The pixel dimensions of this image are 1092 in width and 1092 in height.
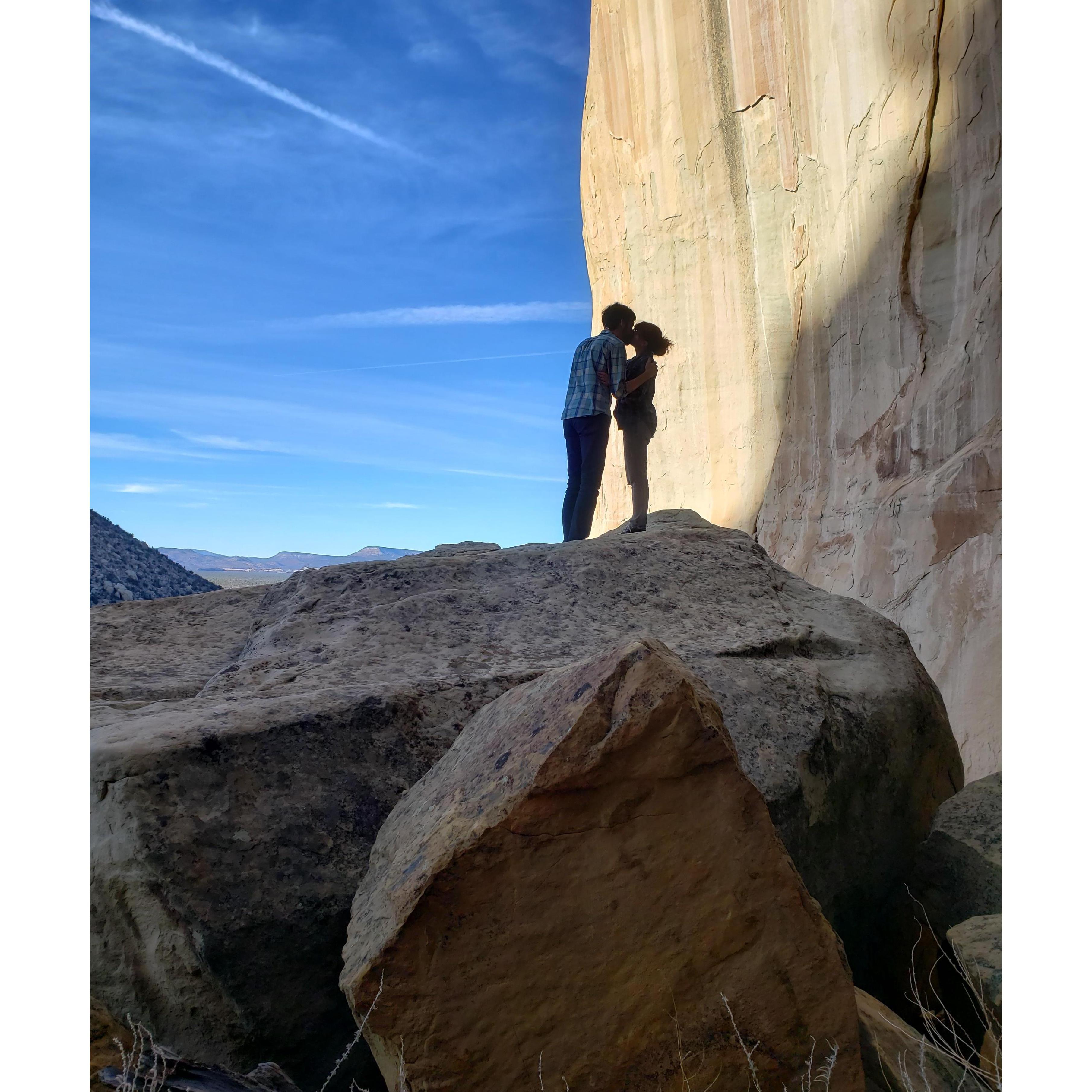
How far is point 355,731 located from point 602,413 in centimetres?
241

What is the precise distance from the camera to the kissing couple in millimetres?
3918

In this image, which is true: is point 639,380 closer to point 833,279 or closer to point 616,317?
point 616,317

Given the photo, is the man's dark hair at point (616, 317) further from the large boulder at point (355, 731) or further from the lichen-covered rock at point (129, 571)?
the lichen-covered rock at point (129, 571)

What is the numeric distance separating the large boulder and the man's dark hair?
4.21ft

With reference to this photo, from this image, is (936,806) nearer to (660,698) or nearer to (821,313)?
(660,698)

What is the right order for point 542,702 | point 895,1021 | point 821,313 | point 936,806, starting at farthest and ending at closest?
point 821,313 < point 936,806 < point 895,1021 < point 542,702

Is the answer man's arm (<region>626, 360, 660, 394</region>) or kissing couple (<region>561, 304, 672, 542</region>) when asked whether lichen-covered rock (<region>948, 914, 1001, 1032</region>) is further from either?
man's arm (<region>626, 360, 660, 394</region>)

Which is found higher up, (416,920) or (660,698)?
(660,698)

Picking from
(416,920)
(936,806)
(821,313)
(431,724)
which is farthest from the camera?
(821,313)

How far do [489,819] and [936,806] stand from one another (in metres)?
1.49

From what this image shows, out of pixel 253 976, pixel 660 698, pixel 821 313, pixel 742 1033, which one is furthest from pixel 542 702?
pixel 821 313

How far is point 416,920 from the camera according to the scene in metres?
1.35

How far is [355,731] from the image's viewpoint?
181cm

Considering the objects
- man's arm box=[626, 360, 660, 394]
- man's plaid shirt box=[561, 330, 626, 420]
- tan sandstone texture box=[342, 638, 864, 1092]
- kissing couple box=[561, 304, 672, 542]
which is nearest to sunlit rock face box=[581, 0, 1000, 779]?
kissing couple box=[561, 304, 672, 542]
